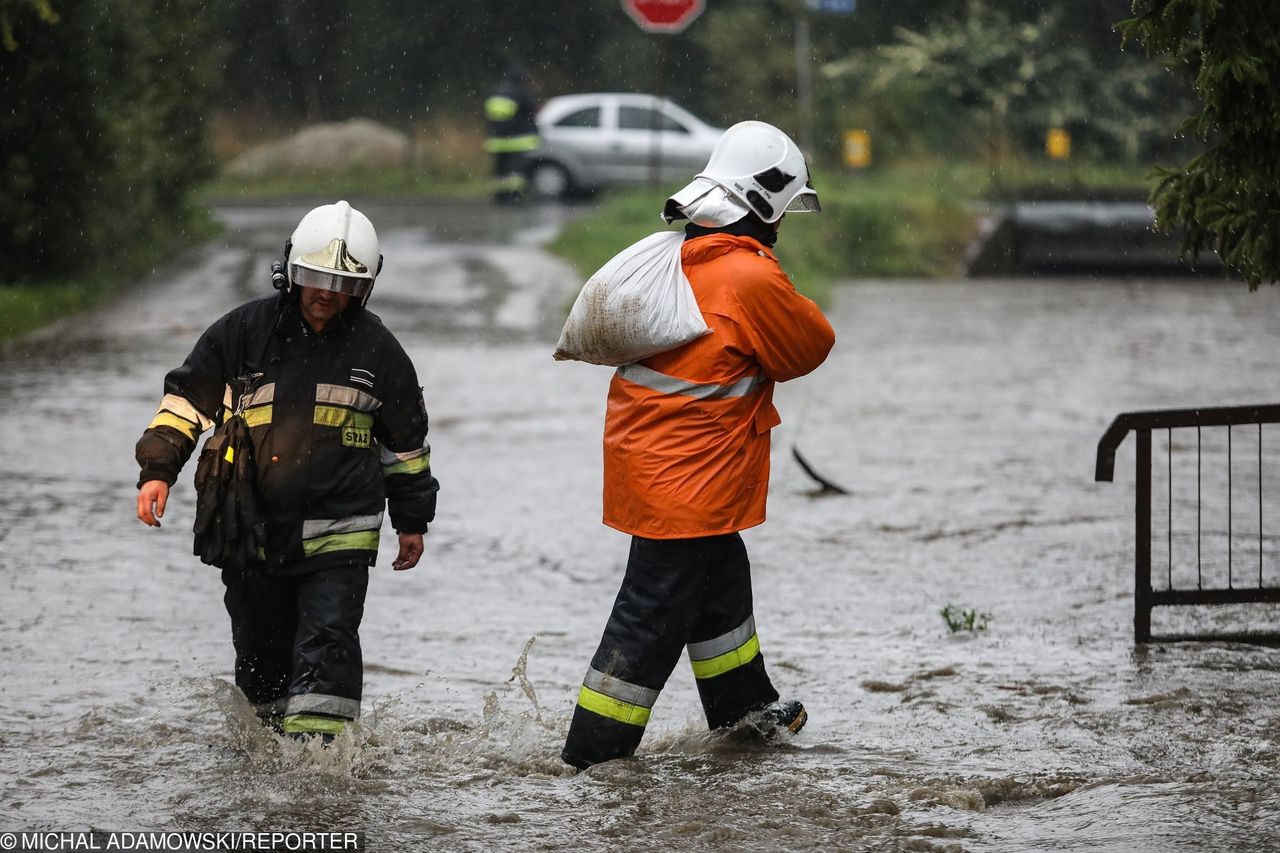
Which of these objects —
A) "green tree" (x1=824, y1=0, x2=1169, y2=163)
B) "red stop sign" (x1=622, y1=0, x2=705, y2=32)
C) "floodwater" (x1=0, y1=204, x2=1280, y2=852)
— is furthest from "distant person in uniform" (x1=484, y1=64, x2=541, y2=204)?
"floodwater" (x1=0, y1=204, x2=1280, y2=852)

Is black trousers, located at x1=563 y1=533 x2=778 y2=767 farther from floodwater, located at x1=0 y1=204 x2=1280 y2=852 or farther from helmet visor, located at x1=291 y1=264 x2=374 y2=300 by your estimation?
helmet visor, located at x1=291 y1=264 x2=374 y2=300

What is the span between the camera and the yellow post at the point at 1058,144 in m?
25.1

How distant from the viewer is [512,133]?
88.8 feet

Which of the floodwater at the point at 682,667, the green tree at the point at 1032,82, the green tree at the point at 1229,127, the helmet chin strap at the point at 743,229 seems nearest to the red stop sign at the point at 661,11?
the green tree at the point at 1032,82

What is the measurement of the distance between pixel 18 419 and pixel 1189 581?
7.47m

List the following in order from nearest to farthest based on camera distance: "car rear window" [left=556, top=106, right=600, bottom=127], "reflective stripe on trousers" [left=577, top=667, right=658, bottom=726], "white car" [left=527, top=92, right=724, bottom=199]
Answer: "reflective stripe on trousers" [left=577, top=667, right=658, bottom=726] → "white car" [left=527, top=92, right=724, bottom=199] → "car rear window" [left=556, top=106, right=600, bottom=127]

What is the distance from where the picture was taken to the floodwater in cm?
486

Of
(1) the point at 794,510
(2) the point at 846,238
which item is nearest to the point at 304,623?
(1) the point at 794,510

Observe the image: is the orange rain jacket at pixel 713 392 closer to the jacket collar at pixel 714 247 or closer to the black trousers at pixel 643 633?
the jacket collar at pixel 714 247

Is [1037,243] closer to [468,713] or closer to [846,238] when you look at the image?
[846,238]

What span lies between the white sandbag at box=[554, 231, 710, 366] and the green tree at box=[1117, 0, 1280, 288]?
5.65 ft

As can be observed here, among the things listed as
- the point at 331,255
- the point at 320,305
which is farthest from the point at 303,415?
the point at 331,255

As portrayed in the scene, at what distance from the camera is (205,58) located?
2286 centimetres

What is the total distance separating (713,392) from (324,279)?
1.13 metres
